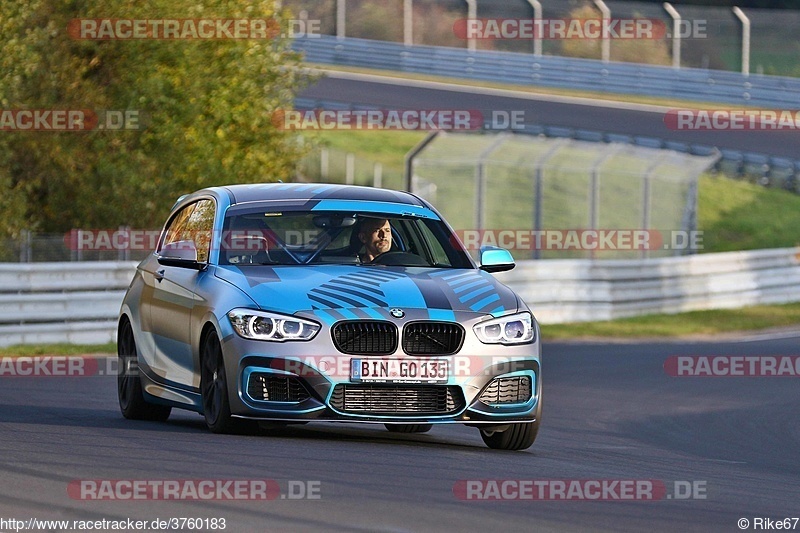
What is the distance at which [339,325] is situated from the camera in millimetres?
9086

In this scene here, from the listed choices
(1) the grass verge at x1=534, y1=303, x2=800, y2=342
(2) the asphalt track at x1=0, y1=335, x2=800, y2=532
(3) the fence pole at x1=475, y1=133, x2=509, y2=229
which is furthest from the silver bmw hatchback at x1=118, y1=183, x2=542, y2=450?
(3) the fence pole at x1=475, y1=133, x2=509, y2=229

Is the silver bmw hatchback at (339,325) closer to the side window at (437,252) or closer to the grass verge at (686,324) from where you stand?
the side window at (437,252)

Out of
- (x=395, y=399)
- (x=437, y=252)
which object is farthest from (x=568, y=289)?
(x=395, y=399)

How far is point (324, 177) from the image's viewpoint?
36031 millimetres

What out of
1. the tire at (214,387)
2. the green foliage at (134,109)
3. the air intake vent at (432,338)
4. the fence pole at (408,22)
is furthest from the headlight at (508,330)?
the fence pole at (408,22)

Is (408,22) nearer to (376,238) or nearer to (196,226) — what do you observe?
(196,226)

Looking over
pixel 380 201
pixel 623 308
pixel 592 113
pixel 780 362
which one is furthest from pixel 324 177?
pixel 380 201

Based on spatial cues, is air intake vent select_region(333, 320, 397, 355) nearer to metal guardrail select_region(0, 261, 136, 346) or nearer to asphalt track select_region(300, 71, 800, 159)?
metal guardrail select_region(0, 261, 136, 346)

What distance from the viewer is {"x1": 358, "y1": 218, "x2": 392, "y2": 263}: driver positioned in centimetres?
1028

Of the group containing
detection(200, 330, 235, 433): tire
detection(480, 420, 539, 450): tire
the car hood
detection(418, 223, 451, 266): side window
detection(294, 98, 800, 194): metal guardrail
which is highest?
the car hood

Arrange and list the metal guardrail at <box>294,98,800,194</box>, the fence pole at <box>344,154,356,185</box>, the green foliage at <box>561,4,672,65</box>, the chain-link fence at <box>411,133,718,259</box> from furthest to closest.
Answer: the green foliage at <box>561,4,672,65</box> → the metal guardrail at <box>294,98,800,194</box> → the fence pole at <box>344,154,356,185</box> → the chain-link fence at <box>411,133,718,259</box>

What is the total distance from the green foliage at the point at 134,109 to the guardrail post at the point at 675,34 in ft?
54.1

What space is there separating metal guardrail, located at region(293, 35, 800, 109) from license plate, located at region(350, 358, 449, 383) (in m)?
34.1

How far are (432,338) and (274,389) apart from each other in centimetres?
92
